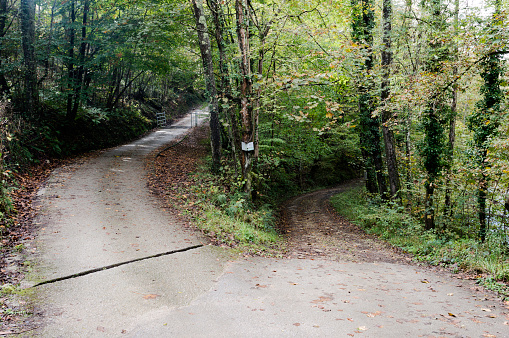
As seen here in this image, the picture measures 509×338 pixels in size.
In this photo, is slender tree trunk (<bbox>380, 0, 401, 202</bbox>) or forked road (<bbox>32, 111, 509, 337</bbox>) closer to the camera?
forked road (<bbox>32, 111, 509, 337</bbox>)

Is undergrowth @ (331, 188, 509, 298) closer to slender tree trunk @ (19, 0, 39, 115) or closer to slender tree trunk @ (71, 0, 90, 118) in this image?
slender tree trunk @ (71, 0, 90, 118)

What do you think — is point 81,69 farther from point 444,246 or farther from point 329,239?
point 444,246

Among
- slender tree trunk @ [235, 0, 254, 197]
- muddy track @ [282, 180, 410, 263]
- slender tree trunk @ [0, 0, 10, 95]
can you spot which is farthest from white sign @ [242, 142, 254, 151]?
slender tree trunk @ [0, 0, 10, 95]

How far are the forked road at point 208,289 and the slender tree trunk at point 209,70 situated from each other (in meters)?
4.71

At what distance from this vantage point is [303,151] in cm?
2095

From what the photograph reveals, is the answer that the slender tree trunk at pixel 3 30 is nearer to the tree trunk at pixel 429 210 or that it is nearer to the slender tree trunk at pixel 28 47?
the slender tree trunk at pixel 28 47

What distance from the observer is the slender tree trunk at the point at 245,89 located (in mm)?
10047

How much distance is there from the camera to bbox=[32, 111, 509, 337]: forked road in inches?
152

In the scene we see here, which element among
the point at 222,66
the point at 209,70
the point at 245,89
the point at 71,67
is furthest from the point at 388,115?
the point at 71,67

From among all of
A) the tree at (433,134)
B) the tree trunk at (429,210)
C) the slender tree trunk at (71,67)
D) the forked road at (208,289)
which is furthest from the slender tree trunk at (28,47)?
the tree trunk at (429,210)

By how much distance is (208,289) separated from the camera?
16.7ft

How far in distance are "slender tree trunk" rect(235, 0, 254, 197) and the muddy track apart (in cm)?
291

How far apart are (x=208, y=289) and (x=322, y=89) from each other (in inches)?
392

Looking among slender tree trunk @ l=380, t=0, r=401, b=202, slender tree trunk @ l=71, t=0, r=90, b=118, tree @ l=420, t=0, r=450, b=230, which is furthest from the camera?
slender tree trunk @ l=71, t=0, r=90, b=118
